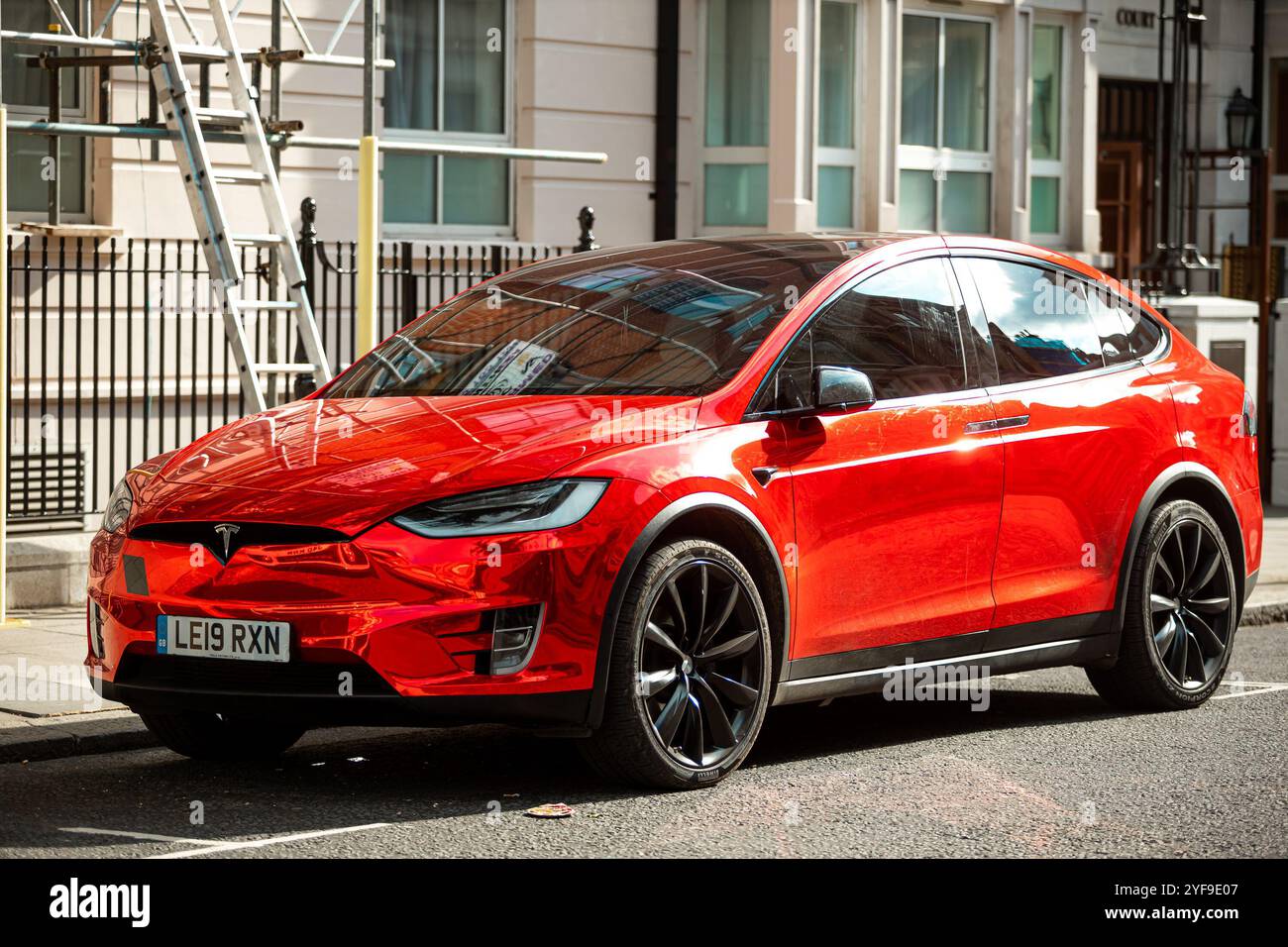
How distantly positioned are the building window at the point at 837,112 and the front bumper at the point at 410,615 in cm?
1312

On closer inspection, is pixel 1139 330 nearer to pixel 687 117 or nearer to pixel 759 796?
pixel 759 796

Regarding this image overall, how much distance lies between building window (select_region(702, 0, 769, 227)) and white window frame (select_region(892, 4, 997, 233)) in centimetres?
136

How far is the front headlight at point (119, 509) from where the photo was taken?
270 inches

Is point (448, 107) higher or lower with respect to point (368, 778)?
higher

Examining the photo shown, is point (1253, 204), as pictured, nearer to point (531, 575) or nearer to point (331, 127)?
point (331, 127)

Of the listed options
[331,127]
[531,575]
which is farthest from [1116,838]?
[331,127]

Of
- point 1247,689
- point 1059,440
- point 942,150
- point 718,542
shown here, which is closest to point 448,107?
point 942,150

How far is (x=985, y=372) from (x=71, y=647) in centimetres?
449

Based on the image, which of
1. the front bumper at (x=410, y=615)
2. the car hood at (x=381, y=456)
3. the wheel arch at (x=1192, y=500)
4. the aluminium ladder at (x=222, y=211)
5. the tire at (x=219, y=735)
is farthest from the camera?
the aluminium ladder at (x=222, y=211)

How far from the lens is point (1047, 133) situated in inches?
848

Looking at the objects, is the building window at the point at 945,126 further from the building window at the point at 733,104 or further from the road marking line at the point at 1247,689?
the road marking line at the point at 1247,689

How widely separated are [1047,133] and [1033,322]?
13.9 meters

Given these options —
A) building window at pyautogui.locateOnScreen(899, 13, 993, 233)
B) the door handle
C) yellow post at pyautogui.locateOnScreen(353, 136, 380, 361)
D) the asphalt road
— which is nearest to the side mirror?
the door handle

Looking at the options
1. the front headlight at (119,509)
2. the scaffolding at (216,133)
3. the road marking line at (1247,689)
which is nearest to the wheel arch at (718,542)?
the front headlight at (119,509)
